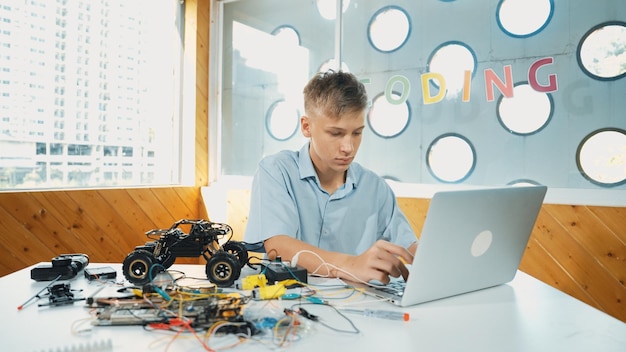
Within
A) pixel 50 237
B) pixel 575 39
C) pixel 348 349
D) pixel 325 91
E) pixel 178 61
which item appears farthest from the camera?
pixel 178 61

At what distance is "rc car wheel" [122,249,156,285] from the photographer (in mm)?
1037

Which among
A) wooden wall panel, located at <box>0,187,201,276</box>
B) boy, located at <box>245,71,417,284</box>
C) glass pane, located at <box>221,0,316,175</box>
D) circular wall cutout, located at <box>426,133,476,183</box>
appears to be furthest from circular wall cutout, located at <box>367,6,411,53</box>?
wooden wall panel, located at <box>0,187,201,276</box>

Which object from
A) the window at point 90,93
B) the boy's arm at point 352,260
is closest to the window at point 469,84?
the window at point 90,93

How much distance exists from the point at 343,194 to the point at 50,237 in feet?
5.78

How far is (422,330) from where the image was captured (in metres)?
0.80

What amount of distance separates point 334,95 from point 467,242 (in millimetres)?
681

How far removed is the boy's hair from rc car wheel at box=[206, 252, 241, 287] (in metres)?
0.60

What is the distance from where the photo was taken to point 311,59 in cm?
324

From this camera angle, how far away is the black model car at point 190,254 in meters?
1.04

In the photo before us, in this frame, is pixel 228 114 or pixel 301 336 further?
pixel 228 114

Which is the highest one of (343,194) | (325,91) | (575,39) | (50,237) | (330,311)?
(575,39)

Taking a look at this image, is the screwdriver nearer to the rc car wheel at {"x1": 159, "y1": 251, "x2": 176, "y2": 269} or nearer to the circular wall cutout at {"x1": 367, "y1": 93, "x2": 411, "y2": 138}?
the rc car wheel at {"x1": 159, "y1": 251, "x2": 176, "y2": 269}

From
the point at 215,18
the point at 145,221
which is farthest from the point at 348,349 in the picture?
the point at 215,18

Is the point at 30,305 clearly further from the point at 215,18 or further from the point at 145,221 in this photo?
the point at 215,18
